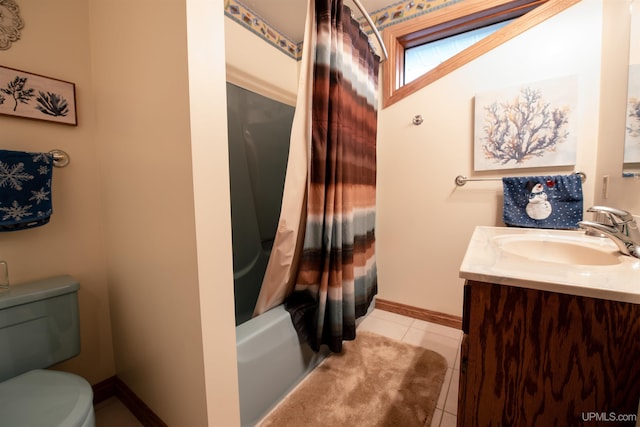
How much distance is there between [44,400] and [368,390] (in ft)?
3.94

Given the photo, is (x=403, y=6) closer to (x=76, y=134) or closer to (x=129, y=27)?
(x=129, y=27)

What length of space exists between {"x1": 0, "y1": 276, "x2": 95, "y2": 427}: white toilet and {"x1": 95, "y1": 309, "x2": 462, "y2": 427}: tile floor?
0.36 meters

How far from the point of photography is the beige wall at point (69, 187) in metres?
0.98

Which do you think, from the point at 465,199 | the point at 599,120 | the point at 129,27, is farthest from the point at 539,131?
the point at 129,27

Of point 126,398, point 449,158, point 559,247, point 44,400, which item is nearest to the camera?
point 44,400

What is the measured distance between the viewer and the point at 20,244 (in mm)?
985

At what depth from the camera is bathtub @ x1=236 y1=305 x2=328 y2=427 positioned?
38.3 inches

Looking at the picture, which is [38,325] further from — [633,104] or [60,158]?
[633,104]

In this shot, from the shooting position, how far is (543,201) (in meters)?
1.35

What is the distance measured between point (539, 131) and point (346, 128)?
1117mm

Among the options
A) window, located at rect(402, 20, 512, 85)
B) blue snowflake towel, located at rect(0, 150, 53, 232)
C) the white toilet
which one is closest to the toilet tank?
the white toilet

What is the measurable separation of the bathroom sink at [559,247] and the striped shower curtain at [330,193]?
2.26 feet

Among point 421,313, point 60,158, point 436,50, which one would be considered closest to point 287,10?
point 436,50

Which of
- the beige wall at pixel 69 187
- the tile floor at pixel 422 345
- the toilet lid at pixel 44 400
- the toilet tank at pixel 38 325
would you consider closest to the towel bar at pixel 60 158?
the beige wall at pixel 69 187
